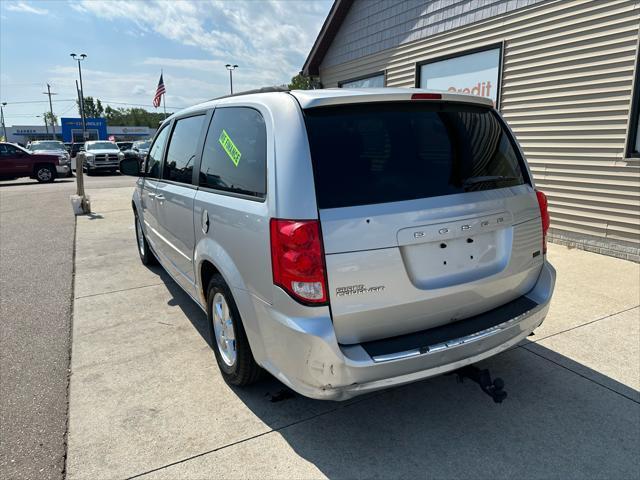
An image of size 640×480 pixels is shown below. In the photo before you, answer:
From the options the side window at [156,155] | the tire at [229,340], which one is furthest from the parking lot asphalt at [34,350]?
the side window at [156,155]

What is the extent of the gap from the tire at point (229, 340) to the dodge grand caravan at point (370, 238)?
0.01 meters

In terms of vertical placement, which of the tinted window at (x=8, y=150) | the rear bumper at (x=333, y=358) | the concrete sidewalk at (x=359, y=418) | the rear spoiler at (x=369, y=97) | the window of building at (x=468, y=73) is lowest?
the concrete sidewalk at (x=359, y=418)

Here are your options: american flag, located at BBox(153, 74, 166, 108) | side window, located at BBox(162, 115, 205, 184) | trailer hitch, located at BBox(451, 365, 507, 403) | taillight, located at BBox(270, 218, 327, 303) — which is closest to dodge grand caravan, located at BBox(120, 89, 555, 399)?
taillight, located at BBox(270, 218, 327, 303)

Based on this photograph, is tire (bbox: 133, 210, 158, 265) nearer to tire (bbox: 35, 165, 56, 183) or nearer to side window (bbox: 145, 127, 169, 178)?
side window (bbox: 145, 127, 169, 178)

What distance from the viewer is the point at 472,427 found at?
263 centimetres

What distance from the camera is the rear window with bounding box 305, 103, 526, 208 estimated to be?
87.9 inches

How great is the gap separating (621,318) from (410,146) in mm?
2936

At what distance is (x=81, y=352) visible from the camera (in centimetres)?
367

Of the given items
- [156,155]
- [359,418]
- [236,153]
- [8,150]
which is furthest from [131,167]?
[8,150]

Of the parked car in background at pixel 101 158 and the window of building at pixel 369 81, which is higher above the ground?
the window of building at pixel 369 81

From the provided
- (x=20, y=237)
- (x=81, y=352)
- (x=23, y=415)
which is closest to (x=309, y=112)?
(x=23, y=415)

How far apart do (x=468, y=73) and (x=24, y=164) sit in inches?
724

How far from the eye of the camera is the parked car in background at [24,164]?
18.8 meters

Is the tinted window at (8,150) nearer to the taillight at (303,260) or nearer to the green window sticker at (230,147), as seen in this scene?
the green window sticker at (230,147)
